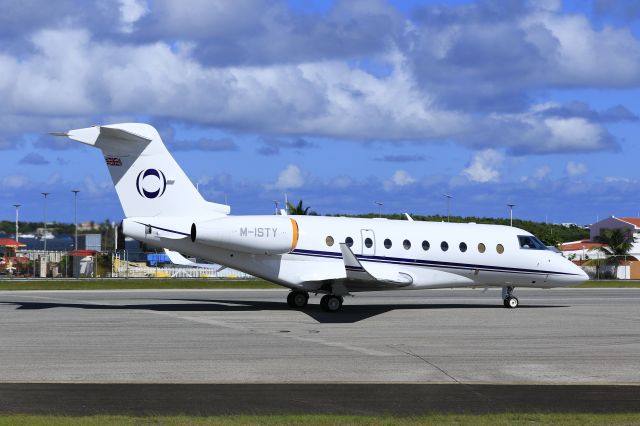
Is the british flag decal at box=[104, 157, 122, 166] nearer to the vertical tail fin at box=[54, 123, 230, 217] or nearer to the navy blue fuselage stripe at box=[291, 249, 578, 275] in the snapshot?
the vertical tail fin at box=[54, 123, 230, 217]

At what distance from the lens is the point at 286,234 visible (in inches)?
1124

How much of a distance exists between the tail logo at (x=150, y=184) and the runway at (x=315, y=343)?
3787mm

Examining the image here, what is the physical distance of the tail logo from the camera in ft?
91.1

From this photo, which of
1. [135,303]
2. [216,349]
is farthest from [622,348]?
[135,303]

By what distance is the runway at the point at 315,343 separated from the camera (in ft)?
Result: 52.6

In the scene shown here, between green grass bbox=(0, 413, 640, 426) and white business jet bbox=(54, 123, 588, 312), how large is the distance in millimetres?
14929

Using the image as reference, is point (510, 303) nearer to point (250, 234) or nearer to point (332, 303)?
point (332, 303)

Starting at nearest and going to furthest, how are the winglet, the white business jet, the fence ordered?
the winglet → the white business jet → the fence

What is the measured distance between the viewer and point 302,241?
94.8 feet

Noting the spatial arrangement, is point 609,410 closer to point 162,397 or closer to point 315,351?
point 162,397

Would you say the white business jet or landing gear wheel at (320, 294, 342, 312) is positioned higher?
the white business jet

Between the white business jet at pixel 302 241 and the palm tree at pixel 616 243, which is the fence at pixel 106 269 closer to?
the palm tree at pixel 616 243

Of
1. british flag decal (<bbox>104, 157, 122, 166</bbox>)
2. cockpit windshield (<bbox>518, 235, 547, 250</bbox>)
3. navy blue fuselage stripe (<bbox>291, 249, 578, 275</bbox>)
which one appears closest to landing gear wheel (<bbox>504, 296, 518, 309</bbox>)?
navy blue fuselage stripe (<bbox>291, 249, 578, 275</bbox>)

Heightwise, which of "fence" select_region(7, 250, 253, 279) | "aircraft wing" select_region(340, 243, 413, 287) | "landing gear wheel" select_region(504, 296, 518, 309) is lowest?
"fence" select_region(7, 250, 253, 279)
